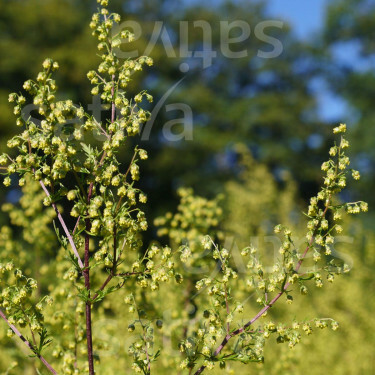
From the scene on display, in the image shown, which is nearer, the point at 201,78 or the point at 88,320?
the point at 88,320

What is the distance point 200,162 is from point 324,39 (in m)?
8.63

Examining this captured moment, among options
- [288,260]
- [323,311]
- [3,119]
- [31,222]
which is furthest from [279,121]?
[288,260]

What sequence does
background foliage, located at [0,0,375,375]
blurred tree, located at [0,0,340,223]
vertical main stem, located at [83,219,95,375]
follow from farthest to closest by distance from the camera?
1. blurred tree, located at [0,0,340,223]
2. background foliage, located at [0,0,375,375]
3. vertical main stem, located at [83,219,95,375]

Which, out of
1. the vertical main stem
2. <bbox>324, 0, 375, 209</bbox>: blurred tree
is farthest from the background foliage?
the vertical main stem

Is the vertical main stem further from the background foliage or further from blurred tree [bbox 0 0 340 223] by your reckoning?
blurred tree [bbox 0 0 340 223]

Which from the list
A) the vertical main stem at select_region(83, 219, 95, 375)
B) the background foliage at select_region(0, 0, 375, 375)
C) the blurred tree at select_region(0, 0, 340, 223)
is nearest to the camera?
the vertical main stem at select_region(83, 219, 95, 375)

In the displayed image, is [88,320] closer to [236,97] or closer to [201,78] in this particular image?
[201,78]

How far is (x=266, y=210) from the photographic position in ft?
44.5

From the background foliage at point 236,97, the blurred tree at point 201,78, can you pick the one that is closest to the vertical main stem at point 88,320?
the background foliage at point 236,97

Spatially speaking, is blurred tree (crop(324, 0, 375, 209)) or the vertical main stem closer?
the vertical main stem

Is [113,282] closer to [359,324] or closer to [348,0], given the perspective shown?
[359,324]

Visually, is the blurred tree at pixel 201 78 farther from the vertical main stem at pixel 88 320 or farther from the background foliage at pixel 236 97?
the vertical main stem at pixel 88 320

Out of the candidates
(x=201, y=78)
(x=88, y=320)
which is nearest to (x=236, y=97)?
(x=201, y=78)

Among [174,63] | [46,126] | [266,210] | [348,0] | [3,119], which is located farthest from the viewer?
[348,0]
